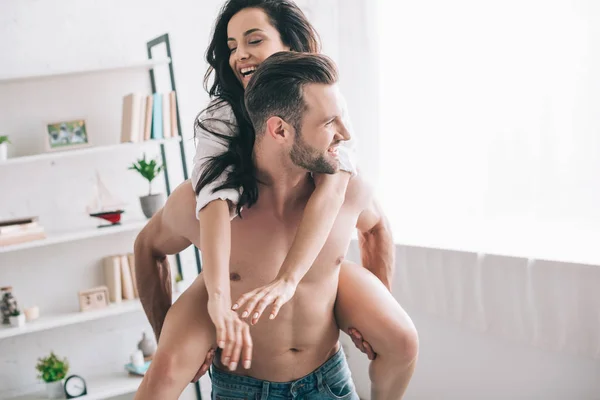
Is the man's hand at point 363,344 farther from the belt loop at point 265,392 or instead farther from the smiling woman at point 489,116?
the smiling woman at point 489,116

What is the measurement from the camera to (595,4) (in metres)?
2.14

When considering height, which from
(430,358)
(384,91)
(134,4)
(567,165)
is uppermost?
(134,4)

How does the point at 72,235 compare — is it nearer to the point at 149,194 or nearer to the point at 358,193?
the point at 149,194

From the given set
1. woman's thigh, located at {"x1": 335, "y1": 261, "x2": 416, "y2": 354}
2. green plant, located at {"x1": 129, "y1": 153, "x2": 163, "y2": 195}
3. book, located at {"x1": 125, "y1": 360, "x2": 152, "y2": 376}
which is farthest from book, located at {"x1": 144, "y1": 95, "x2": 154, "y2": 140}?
woman's thigh, located at {"x1": 335, "y1": 261, "x2": 416, "y2": 354}

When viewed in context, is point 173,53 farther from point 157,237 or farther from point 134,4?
point 157,237

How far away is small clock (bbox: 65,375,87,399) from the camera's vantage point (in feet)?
9.76

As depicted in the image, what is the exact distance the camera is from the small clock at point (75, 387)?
297 cm

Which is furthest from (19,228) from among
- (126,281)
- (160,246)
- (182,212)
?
(182,212)

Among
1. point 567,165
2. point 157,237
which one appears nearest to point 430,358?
point 567,165

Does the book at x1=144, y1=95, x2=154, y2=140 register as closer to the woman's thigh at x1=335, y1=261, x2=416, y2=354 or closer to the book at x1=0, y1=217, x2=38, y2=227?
the book at x1=0, y1=217, x2=38, y2=227

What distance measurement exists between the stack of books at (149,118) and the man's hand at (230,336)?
2003 mm

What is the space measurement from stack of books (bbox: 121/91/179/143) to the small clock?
3.32ft

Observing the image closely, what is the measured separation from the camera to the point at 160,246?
158cm

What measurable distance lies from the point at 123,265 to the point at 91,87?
0.80m
